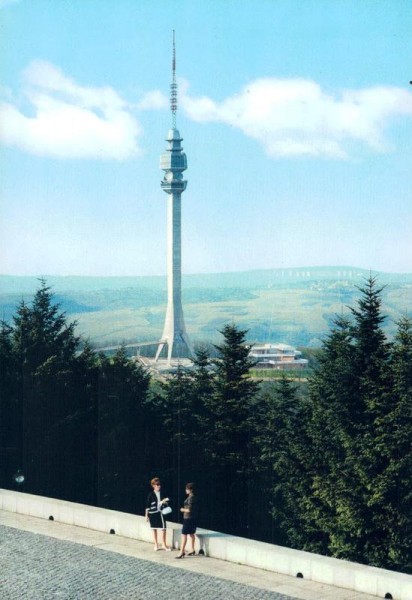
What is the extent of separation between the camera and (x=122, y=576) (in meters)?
15.4

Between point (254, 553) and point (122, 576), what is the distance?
207 cm

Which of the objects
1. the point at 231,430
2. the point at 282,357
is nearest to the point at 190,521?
the point at 231,430

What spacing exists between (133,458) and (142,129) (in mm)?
66377

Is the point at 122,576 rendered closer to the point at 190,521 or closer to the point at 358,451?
the point at 190,521

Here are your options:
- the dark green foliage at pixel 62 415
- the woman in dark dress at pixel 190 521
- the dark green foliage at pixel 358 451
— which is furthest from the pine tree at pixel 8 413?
the woman in dark dress at pixel 190 521

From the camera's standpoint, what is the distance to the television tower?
18288 cm

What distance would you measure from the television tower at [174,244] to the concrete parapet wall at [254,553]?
158 m

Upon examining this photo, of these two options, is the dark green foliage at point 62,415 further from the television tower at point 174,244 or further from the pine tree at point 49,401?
the television tower at point 174,244

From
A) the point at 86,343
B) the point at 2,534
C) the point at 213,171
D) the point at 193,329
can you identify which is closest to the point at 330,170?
the point at 213,171

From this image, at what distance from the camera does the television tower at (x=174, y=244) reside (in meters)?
183

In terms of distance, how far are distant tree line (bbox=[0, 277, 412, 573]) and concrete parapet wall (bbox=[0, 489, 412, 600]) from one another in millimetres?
22898

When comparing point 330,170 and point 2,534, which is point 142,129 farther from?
point 2,534

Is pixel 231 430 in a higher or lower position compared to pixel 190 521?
lower

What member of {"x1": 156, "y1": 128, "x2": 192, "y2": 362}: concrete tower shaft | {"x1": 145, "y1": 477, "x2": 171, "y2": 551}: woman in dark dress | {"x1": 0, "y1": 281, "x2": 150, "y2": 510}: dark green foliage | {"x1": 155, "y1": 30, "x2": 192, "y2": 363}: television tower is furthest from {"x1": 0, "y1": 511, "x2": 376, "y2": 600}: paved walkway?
{"x1": 156, "y1": 128, "x2": 192, "y2": 362}: concrete tower shaft
